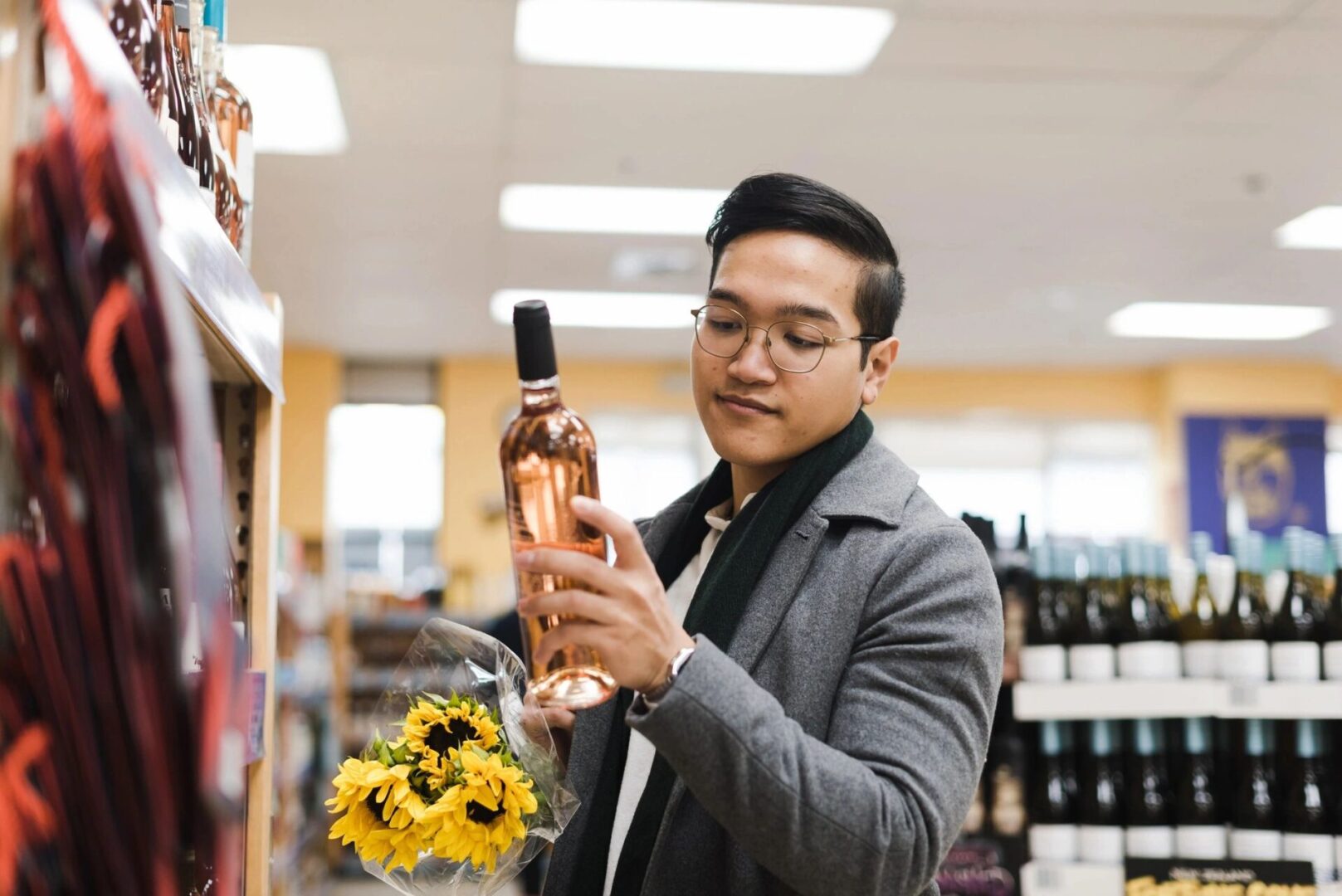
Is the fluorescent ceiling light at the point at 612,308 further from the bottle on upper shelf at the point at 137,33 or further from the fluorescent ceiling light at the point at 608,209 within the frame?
the bottle on upper shelf at the point at 137,33

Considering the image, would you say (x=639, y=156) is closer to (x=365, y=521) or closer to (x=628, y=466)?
(x=628, y=466)

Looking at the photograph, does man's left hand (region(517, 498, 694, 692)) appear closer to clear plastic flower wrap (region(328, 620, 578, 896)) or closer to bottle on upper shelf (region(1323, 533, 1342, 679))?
clear plastic flower wrap (region(328, 620, 578, 896))

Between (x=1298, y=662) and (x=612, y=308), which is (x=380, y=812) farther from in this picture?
(x=612, y=308)

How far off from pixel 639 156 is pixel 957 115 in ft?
4.92

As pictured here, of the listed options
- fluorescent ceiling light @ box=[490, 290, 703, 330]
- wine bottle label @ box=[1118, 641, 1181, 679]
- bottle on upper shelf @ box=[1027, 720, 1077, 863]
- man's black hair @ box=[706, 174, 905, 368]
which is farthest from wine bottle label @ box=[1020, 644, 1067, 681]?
fluorescent ceiling light @ box=[490, 290, 703, 330]

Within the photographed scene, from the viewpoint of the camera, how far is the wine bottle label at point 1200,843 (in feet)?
9.16

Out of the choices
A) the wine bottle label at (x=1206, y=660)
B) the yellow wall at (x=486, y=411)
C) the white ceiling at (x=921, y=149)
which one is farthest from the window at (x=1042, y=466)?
the wine bottle label at (x=1206, y=660)

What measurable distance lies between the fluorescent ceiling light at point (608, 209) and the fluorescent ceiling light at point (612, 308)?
1293 mm

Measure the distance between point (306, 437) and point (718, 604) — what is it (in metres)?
9.68

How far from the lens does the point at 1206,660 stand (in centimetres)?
288

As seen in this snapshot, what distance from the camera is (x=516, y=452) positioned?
3.10ft

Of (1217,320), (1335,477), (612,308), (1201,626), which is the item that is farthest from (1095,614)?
(1335,477)

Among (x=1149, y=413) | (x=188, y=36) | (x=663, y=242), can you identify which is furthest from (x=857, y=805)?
(x=1149, y=413)

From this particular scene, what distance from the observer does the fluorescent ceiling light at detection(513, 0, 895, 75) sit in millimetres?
4570
